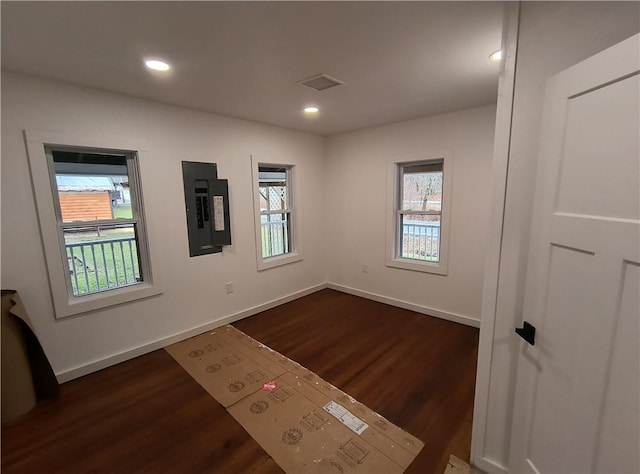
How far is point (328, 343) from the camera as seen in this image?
2.94 meters

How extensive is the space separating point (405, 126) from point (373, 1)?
7.74ft

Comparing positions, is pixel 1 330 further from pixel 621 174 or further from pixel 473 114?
pixel 473 114

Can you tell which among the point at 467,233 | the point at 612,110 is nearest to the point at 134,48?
the point at 612,110

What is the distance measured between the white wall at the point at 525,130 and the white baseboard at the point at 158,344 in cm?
268

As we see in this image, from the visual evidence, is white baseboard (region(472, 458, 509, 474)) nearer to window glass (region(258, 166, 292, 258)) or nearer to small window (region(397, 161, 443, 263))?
small window (region(397, 161, 443, 263))

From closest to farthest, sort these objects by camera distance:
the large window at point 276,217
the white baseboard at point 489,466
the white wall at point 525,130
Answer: the white wall at point 525,130 < the white baseboard at point 489,466 < the large window at point 276,217

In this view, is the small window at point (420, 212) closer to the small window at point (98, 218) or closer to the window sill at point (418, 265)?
the window sill at point (418, 265)

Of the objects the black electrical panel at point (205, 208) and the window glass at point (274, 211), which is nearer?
the black electrical panel at point (205, 208)

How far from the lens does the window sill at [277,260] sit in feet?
12.1

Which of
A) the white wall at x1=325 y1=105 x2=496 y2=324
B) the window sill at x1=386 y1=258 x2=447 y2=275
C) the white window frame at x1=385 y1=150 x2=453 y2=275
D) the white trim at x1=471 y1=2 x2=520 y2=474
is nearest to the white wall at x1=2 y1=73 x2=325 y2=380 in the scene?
the white wall at x1=325 y1=105 x2=496 y2=324

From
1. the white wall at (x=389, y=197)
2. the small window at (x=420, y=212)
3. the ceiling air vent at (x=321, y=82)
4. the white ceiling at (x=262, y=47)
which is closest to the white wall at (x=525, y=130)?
the white ceiling at (x=262, y=47)

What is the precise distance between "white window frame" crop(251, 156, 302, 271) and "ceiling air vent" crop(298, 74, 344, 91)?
4.64 feet

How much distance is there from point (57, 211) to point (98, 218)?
0.91 feet

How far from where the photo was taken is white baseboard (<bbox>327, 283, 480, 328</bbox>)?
3293 millimetres
